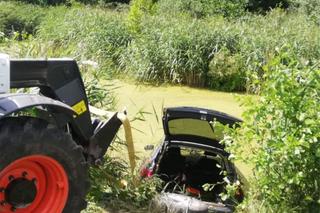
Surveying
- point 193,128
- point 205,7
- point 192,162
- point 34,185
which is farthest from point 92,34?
point 34,185

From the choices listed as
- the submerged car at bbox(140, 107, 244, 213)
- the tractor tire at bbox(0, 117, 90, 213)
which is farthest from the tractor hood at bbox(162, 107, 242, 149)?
the tractor tire at bbox(0, 117, 90, 213)

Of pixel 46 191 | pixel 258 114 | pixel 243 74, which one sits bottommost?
pixel 243 74

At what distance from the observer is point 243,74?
11.7 m

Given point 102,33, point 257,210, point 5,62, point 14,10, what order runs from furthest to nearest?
point 14,10 → point 102,33 → point 257,210 → point 5,62

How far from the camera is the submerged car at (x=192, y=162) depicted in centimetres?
484

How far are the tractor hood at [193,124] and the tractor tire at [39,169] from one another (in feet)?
7.28

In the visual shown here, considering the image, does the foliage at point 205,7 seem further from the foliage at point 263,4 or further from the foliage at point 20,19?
the foliage at point 20,19

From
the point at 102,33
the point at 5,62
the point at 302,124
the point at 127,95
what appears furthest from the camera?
the point at 102,33

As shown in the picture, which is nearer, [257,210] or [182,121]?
[257,210]

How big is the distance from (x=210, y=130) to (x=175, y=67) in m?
6.70

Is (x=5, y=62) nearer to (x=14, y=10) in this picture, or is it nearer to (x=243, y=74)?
(x=243, y=74)

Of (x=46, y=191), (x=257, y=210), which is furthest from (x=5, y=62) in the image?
(x=257, y=210)

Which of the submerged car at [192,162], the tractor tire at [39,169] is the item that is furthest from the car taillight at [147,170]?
the tractor tire at [39,169]

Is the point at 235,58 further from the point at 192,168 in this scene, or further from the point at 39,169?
the point at 39,169
